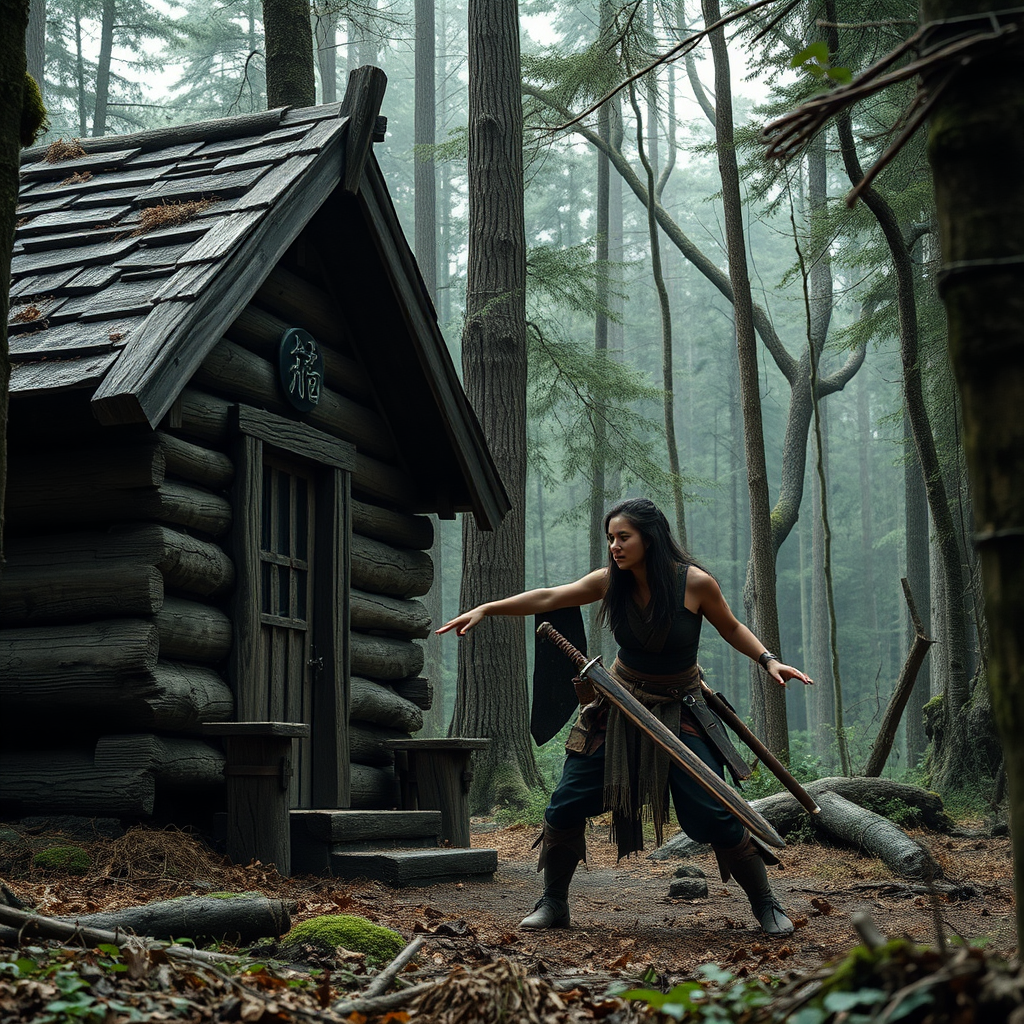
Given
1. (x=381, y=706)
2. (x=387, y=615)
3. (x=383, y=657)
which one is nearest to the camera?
(x=381, y=706)

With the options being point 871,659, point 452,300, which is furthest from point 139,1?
point 871,659

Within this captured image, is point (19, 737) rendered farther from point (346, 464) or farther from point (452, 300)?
point (452, 300)

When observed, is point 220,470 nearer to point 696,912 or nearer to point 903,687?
point 696,912

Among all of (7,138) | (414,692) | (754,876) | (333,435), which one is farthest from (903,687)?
(7,138)

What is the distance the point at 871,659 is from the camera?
49.1 metres

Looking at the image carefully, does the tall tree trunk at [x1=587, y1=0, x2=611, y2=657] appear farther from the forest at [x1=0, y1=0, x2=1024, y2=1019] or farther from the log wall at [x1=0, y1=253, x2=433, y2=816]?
the log wall at [x1=0, y1=253, x2=433, y2=816]

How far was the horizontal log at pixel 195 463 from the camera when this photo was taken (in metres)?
6.85

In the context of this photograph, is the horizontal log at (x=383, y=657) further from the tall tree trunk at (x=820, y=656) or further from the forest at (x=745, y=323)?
the tall tree trunk at (x=820, y=656)

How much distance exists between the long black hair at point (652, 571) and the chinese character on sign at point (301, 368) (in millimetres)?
3172

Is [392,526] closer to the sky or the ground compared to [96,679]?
closer to the sky

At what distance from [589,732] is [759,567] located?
296 inches

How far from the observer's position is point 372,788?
909 centimetres

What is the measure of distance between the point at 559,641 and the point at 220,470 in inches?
106

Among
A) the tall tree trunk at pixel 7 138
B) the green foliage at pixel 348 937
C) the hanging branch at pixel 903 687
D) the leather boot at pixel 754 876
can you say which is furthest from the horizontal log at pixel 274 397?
the hanging branch at pixel 903 687
